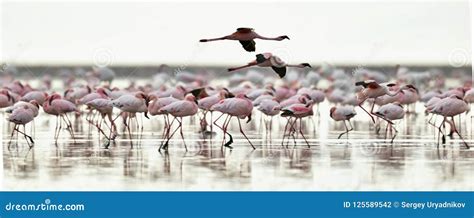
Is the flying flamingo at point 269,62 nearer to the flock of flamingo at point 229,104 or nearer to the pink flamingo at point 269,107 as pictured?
the flock of flamingo at point 229,104

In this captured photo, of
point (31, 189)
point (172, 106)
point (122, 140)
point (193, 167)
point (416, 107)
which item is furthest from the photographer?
point (416, 107)

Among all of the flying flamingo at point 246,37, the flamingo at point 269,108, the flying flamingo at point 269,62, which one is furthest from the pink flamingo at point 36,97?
the flying flamingo at point 269,62

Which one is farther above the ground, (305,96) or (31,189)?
(305,96)

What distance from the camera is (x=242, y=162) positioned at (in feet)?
29.2

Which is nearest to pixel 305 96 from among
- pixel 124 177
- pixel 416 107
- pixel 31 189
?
pixel 124 177

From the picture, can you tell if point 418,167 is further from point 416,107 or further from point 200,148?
point 416,107

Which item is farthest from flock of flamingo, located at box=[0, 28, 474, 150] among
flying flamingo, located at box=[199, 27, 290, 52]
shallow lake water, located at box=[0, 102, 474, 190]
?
shallow lake water, located at box=[0, 102, 474, 190]

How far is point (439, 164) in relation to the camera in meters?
8.80

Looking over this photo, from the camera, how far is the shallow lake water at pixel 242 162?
309 inches

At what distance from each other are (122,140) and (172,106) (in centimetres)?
127

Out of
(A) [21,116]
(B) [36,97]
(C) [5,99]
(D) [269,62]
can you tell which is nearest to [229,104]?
(D) [269,62]

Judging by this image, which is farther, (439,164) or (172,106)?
(172,106)

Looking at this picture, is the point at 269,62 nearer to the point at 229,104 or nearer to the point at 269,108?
the point at 229,104

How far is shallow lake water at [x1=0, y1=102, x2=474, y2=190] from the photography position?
7848mm
